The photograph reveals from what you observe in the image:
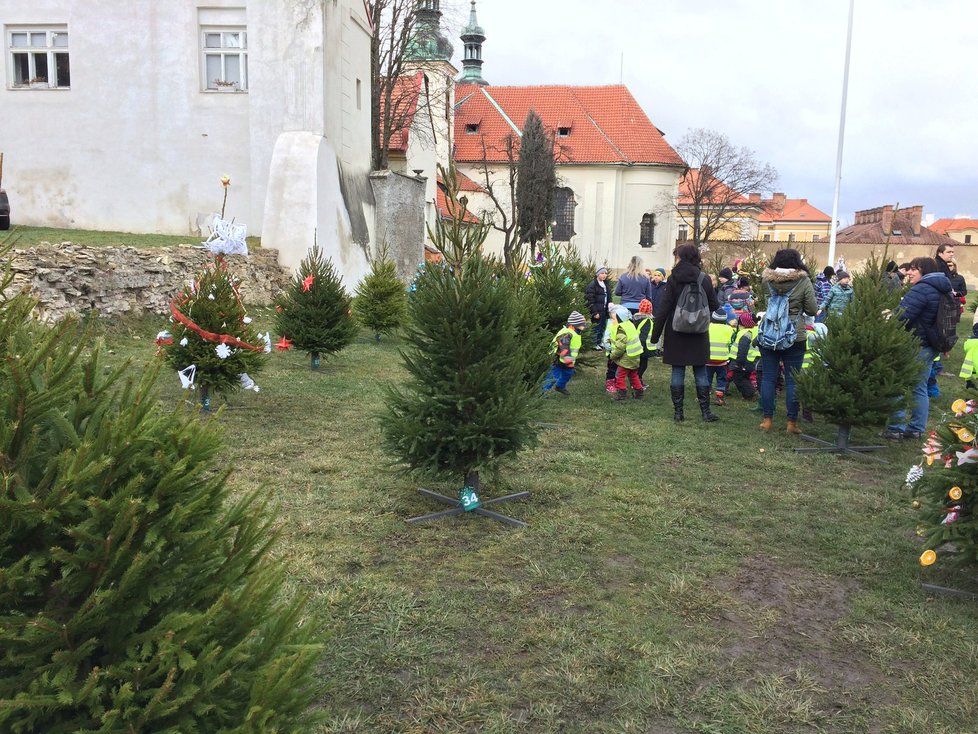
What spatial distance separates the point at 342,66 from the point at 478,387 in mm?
19635

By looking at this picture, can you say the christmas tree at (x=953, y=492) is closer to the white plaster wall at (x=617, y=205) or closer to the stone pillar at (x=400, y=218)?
the stone pillar at (x=400, y=218)

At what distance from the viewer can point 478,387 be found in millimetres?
5117

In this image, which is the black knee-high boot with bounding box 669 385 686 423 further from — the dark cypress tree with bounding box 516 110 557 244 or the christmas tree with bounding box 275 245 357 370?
the dark cypress tree with bounding box 516 110 557 244

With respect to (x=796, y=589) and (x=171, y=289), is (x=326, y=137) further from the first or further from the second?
(x=796, y=589)

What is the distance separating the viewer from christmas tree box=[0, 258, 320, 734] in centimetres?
147

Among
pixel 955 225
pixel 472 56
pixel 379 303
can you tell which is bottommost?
pixel 379 303

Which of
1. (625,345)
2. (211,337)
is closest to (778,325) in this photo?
(625,345)

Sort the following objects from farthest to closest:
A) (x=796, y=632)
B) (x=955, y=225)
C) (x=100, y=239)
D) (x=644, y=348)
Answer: (x=955, y=225) → (x=100, y=239) → (x=644, y=348) → (x=796, y=632)

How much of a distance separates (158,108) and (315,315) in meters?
12.3

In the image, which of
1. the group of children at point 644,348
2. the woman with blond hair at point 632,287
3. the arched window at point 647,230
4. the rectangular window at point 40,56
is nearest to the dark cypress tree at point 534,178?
the arched window at point 647,230

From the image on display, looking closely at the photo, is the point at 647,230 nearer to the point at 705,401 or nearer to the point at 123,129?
the point at 123,129

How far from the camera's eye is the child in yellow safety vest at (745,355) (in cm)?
971

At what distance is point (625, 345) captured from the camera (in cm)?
958

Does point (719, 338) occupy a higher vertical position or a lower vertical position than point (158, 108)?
lower
